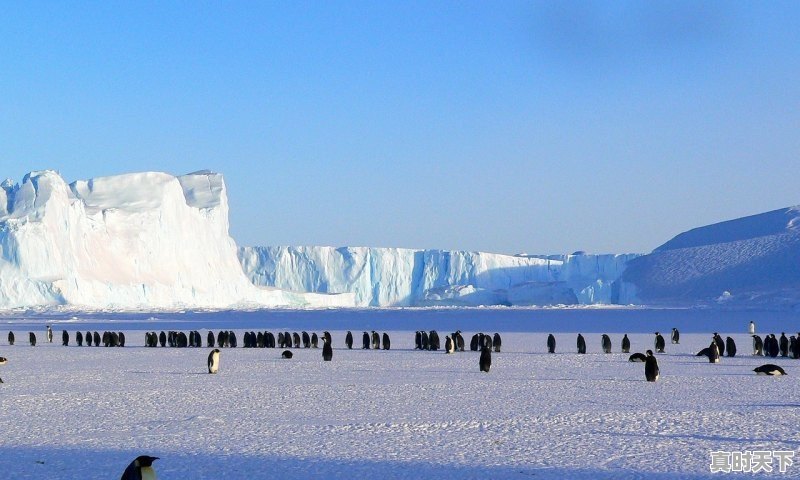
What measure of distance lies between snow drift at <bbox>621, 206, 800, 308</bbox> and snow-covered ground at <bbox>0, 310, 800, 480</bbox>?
44.4m

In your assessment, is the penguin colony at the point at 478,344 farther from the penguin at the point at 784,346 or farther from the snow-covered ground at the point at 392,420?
the snow-covered ground at the point at 392,420

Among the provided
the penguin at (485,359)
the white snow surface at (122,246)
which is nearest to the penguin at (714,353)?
the penguin at (485,359)

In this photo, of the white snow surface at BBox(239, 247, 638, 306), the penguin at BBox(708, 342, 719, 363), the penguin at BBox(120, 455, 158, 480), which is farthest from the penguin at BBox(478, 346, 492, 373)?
the white snow surface at BBox(239, 247, 638, 306)

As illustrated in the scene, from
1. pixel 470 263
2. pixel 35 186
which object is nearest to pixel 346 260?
pixel 470 263

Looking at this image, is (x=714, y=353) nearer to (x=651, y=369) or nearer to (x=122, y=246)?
(x=651, y=369)

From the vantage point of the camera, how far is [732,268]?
6425 centimetres

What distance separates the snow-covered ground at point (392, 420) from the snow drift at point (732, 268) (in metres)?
44.4

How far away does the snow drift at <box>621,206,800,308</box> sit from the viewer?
58.9 metres

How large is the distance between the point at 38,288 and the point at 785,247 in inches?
1862

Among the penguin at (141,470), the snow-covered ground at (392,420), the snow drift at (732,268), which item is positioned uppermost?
the snow drift at (732,268)

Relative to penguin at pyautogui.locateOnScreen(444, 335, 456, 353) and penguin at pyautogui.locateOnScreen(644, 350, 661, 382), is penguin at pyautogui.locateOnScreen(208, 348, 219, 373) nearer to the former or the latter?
penguin at pyautogui.locateOnScreen(644, 350, 661, 382)

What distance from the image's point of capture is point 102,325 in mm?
40781

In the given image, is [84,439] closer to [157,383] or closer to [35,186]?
[157,383]

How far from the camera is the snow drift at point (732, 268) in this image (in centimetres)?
5888
